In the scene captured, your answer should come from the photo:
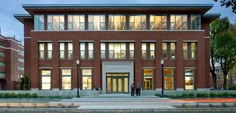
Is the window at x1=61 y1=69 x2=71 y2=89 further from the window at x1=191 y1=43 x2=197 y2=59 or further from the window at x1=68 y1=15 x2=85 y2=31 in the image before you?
the window at x1=191 y1=43 x2=197 y2=59

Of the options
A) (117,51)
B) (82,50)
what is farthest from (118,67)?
(82,50)

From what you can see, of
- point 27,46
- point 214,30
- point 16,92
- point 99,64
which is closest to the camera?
point 16,92

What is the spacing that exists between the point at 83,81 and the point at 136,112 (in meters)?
34.4

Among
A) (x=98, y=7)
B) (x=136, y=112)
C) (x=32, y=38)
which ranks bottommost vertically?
(x=136, y=112)

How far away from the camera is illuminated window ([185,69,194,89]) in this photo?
5764 cm

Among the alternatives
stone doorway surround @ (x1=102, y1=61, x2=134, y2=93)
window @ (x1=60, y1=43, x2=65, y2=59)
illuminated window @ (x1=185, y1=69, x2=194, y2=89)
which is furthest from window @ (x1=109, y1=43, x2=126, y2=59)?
illuminated window @ (x1=185, y1=69, x2=194, y2=89)

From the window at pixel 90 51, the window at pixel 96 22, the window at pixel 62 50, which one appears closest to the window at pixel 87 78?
the window at pixel 90 51

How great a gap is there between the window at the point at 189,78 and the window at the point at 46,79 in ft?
67.4

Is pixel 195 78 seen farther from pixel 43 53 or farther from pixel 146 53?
pixel 43 53

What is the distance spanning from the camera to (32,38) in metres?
56.9

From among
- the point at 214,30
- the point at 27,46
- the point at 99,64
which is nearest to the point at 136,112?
the point at 99,64

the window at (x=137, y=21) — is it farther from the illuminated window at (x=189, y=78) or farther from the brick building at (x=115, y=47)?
the illuminated window at (x=189, y=78)

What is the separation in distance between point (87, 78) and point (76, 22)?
8.69 metres

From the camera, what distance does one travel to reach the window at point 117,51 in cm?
5725
